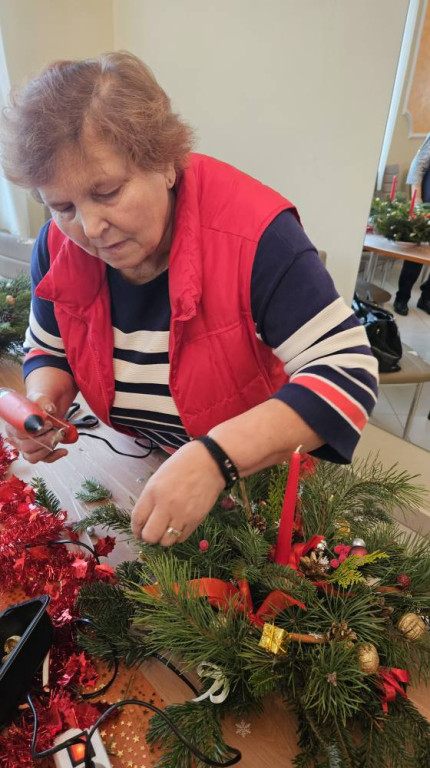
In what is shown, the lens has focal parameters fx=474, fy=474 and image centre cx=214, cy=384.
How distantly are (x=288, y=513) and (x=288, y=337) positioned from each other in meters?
0.29

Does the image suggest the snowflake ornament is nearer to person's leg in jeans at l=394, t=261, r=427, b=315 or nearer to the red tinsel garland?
the red tinsel garland

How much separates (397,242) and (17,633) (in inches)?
60.4

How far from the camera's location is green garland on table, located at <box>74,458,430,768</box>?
0.49m

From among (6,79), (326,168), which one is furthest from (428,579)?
(6,79)

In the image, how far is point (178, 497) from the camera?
54 cm

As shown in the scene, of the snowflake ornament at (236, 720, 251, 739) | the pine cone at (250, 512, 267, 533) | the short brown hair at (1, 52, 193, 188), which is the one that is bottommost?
the snowflake ornament at (236, 720, 251, 739)

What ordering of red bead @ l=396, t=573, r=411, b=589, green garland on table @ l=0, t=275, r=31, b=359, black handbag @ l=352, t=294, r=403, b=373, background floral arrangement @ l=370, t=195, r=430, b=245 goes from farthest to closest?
1. black handbag @ l=352, t=294, r=403, b=373
2. background floral arrangement @ l=370, t=195, r=430, b=245
3. green garland on table @ l=0, t=275, r=31, b=359
4. red bead @ l=396, t=573, r=411, b=589

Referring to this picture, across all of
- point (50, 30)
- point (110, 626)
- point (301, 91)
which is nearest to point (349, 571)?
point (110, 626)

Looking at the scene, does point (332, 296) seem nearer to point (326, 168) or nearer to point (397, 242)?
point (397, 242)

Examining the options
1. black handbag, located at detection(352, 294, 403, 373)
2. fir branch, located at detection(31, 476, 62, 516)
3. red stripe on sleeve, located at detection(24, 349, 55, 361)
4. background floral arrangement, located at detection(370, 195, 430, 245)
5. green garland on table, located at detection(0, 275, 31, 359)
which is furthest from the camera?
black handbag, located at detection(352, 294, 403, 373)

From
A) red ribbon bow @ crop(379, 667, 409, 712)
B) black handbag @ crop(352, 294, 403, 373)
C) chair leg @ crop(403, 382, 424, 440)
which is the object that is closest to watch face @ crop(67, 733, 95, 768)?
red ribbon bow @ crop(379, 667, 409, 712)

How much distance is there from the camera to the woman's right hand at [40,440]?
74cm

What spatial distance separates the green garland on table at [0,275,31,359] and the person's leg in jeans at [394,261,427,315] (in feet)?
4.13

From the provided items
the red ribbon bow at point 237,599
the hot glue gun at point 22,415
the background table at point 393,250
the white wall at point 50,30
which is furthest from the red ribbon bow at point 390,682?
the white wall at point 50,30
